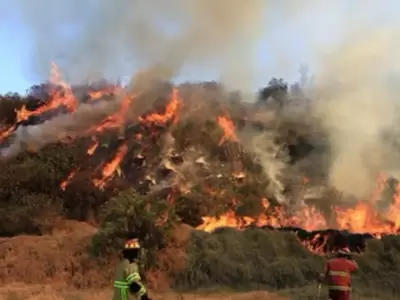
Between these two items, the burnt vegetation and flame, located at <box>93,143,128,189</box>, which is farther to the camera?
flame, located at <box>93,143,128,189</box>

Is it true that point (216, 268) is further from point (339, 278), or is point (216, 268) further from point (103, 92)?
point (103, 92)

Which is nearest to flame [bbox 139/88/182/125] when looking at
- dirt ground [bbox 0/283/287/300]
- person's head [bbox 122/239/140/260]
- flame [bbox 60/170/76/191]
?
flame [bbox 60/170/76/191]

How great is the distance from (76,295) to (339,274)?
761cm

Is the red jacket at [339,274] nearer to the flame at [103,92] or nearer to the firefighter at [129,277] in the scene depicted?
the firefighter at [129,277]

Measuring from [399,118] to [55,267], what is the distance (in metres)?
16.3

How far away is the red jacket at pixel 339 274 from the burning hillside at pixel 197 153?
1313cm

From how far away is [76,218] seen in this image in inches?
1024

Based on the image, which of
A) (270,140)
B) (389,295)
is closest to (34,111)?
(270,140)

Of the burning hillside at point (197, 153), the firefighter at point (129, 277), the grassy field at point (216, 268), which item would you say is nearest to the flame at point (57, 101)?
the burning hillside at point (197, 153)

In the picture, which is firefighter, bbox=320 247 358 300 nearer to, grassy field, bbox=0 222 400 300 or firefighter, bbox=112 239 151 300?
firefighter, bbox=112 239 151 300

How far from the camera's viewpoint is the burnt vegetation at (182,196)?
1752cm

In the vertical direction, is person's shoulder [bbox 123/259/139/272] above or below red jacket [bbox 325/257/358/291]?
above

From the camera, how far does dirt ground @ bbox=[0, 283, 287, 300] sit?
44.6 feet

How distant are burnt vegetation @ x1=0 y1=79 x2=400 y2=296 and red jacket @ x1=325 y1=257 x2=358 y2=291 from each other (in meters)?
7.94
